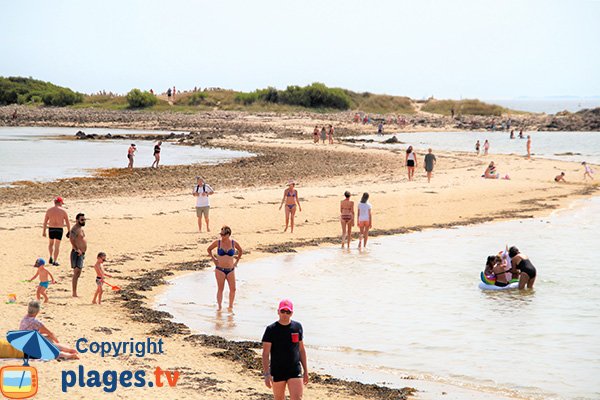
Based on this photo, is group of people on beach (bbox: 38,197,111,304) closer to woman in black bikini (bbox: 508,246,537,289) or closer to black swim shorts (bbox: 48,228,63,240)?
black swim shorts (bbox: 48,228,63,240)

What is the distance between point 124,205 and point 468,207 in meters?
11.7

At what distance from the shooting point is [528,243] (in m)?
22.8

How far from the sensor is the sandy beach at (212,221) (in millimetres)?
10829

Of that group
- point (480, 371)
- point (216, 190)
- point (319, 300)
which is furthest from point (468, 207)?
point (480, 371)

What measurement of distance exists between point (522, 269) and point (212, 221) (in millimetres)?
9323

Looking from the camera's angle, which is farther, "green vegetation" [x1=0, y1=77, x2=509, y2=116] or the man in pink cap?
"green vegetation" [x1=0, y1=77, x2=509, y2=116]

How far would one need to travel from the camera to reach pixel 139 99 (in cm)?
9888

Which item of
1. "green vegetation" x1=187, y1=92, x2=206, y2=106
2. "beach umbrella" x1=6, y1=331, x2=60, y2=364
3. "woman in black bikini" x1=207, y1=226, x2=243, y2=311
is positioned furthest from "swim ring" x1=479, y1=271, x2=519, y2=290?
"green vegetation" x1=187, y1=92, x2=206, y2=106

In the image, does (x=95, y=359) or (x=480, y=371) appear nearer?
(x=95, y=359)

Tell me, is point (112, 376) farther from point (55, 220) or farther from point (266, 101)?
point (266, 101)

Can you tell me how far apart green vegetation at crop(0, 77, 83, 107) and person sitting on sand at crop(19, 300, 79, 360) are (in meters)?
98.6

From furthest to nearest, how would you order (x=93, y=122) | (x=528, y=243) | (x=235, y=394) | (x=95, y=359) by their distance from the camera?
(x=93, y=122)
(x=528, y=243)
(x=95, y=359)
(x=235, y=394)

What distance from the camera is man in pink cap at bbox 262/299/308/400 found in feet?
27.6

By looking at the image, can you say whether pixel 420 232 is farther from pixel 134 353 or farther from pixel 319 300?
pixel 134 353
